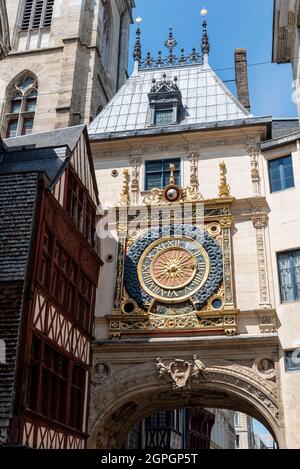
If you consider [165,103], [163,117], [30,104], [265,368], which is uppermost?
[30,104]

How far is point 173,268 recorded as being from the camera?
56.0 feet

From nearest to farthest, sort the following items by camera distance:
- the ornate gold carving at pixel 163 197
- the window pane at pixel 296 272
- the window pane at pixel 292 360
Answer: the window pane at pixel 292 360 → the window pane at pixel 296 272 → the ornate gold carving at pixel 163 197

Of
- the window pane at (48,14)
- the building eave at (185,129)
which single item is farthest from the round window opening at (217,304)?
the window pane at (48,14)

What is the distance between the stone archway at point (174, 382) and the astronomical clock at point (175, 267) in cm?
54

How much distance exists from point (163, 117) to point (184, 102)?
4.93 ft

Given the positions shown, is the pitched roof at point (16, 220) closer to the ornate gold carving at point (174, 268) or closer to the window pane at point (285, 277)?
the ornate gold carving at point (174, 268)

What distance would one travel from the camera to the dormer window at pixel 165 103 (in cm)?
2016

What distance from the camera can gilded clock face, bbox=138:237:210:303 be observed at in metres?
16.7

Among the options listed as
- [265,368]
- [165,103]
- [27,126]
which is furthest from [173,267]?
[27,126]

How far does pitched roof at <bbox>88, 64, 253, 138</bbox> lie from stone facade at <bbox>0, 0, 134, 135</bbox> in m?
6.31

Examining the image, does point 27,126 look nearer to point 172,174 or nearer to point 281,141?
point 172,174

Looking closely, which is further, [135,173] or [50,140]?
[135,173]

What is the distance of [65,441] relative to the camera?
43.9 ft
